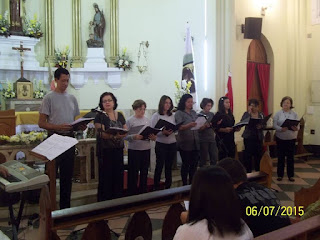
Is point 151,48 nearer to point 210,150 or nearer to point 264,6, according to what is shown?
point 264,6

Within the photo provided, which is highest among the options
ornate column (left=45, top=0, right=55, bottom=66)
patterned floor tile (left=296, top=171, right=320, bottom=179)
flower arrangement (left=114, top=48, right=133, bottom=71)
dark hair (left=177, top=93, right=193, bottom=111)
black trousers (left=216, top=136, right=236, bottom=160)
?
ornate column (left=45, top=0, right=55, bottom=66)

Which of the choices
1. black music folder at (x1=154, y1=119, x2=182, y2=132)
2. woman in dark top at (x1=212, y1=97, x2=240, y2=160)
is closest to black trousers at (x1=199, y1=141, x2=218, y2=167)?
woman in dark top at (x1=212, y1=97, x2=240, y2=160)

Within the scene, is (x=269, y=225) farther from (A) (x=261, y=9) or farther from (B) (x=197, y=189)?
(A) (x=261, y=9)

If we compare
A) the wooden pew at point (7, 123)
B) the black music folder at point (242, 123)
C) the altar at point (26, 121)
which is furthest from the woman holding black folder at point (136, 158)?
the altar at point (26, 121)

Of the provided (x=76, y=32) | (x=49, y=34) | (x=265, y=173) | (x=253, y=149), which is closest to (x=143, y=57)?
(x=76, y=32)

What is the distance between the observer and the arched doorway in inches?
348

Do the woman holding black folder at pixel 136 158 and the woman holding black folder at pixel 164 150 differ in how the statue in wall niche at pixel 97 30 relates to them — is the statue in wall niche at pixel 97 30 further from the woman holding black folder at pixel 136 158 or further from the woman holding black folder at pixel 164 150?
the woman holding black folder at pixel 136 158

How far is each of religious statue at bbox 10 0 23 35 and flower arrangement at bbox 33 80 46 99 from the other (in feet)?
4.31

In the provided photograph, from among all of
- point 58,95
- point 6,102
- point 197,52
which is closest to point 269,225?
point 58,95

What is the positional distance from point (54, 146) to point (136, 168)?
5.55 feet

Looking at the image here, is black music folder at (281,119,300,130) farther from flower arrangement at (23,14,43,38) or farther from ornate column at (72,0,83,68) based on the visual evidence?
flower arrangement at (23,14,43,38)

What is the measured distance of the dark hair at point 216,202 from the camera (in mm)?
1615

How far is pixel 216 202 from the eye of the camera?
5.29ft

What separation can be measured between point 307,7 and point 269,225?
894cm
